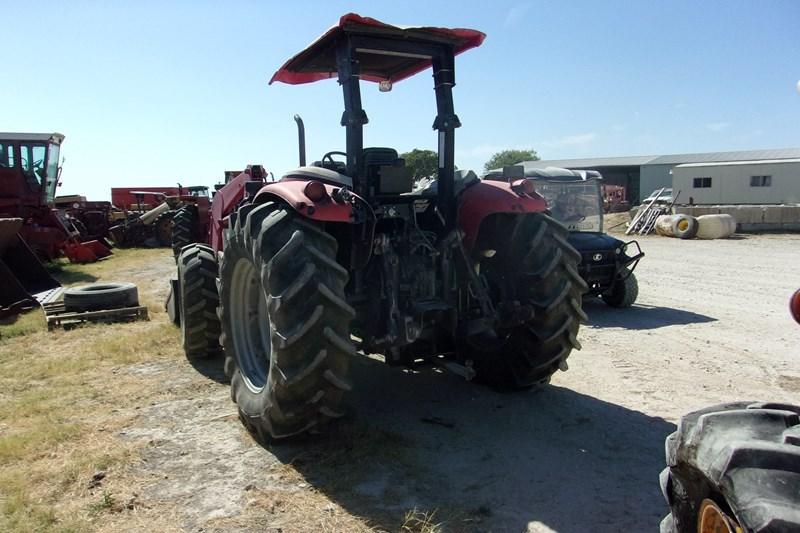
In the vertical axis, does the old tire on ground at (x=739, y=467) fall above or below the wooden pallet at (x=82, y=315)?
above

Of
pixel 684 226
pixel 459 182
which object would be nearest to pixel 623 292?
pixel 459 182

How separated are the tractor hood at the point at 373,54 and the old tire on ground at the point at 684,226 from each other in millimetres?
19246

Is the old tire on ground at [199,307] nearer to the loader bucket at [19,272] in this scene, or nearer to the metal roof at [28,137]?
the loader bucket at [19,272]

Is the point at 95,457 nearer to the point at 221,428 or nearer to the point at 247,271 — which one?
the point at 221,428

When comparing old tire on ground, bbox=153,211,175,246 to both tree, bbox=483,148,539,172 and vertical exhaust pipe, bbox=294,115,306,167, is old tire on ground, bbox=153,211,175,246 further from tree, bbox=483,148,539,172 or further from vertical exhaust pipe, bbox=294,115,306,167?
tree, bbox=483,148,539,172

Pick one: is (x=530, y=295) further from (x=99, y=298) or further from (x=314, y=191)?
(x=99, y=298)

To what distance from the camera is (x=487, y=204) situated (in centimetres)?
464

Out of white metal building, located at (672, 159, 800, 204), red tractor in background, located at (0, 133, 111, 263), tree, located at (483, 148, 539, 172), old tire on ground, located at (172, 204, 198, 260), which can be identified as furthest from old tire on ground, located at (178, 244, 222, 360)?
tree, located at (483, 148, 539, 172)

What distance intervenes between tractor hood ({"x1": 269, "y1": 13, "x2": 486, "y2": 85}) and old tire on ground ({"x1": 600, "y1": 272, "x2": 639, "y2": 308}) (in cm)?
543

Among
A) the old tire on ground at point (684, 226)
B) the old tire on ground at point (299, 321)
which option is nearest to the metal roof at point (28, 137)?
the old tire on ground at point (299, 321)

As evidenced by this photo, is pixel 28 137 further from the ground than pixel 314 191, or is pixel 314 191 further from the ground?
pixel 28 137

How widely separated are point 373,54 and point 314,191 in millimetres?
1581

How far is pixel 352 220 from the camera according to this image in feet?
13.1

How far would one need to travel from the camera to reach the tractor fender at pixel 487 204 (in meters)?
4.61
